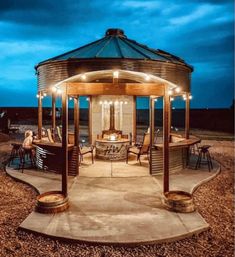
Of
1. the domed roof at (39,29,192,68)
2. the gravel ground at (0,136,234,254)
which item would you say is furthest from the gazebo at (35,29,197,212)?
the gravel ground at (0,136,234,254)

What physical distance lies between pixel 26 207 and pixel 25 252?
192cm

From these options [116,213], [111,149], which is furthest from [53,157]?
[116,213]

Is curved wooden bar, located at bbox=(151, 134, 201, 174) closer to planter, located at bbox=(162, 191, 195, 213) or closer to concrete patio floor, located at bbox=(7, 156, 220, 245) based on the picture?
concrete patio floor, located at bbox=(7, 156, 220, 245)

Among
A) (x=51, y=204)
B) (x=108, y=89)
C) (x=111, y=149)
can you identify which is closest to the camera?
(x=51, y=204)

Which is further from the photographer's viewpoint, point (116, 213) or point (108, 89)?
point (108, 89)

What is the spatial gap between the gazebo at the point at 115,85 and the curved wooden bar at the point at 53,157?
3 centimetres

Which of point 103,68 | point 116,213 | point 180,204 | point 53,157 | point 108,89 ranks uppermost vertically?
point 103,68

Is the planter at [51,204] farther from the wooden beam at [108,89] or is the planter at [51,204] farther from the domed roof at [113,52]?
the domed roof at [113,52]

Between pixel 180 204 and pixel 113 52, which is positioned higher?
pixel 113 52

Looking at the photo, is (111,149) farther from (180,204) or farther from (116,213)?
(180,204)

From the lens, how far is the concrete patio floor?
450cm

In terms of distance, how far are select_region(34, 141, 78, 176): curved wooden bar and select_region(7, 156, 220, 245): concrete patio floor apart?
347 millimetres

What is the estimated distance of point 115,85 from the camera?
615cm

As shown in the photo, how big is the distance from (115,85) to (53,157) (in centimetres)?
386
